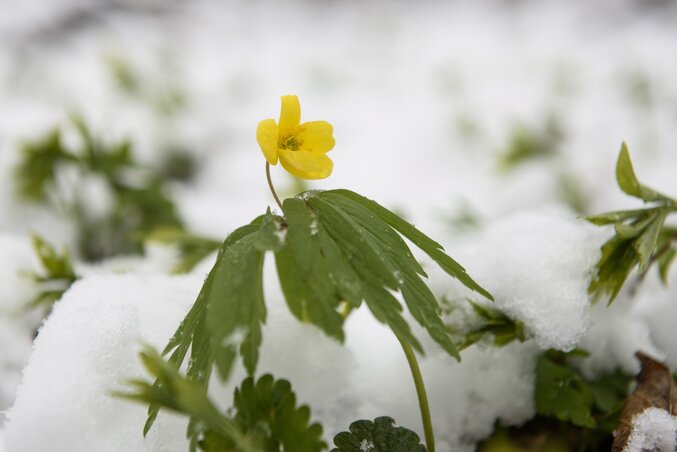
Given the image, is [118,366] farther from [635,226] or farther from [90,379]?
[635,226]

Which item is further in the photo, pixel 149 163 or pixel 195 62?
pixel 195 62

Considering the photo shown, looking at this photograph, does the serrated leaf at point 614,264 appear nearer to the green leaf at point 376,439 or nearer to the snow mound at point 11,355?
the green leaf at point 376,439

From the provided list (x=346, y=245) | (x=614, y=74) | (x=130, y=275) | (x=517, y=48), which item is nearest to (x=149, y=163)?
(x=130, y=275)

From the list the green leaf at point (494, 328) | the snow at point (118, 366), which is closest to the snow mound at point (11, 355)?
the snow at point (118, 366)

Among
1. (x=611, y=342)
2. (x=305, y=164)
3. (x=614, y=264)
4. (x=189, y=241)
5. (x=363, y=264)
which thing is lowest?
(x=611, y=342)

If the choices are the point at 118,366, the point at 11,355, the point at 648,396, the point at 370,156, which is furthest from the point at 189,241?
the point at 370,156

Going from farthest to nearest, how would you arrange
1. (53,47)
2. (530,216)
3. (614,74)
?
(53,47), (614,74), (530,216)

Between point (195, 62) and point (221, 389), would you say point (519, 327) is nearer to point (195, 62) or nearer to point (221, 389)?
point (221, 389)

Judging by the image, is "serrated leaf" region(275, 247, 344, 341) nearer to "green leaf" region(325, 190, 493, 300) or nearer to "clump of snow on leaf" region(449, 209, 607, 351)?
"green leaf" region(325, 190, 493, 300)
